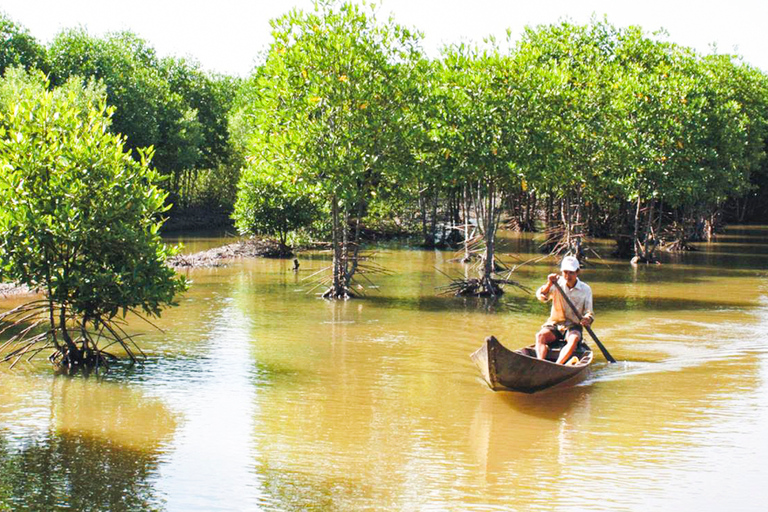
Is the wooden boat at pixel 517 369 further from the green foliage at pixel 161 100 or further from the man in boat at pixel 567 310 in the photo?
the green foliage at pixel 161 100

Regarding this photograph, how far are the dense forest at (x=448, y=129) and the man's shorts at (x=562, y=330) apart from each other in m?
8.04

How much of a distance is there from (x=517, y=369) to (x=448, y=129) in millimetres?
11598

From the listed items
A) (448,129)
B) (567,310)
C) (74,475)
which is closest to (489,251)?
(448,129)

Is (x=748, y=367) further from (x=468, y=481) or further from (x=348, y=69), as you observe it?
(x=348, y=69)


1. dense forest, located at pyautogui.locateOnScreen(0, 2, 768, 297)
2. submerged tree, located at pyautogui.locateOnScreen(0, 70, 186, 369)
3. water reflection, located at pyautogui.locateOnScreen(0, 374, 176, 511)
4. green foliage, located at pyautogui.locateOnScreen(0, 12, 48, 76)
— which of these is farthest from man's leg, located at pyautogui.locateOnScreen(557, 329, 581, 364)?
green foliage, located at pyautogui.locateOnScreen(0, 12, 48, 76)

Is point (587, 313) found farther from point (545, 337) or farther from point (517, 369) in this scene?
point (517, 369)

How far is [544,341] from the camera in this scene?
14.8 m

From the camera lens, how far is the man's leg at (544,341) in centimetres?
1454

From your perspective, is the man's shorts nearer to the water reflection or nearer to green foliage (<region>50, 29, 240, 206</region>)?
the water reflection

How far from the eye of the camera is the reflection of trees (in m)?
8.98

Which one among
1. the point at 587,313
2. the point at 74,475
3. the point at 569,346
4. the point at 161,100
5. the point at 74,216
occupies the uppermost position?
the point at 161,100

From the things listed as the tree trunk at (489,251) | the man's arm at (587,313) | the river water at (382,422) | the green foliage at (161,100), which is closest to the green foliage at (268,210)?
the tree trunk at (489,251)

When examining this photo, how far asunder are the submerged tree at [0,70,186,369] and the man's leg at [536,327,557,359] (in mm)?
6172

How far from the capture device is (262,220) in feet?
113
